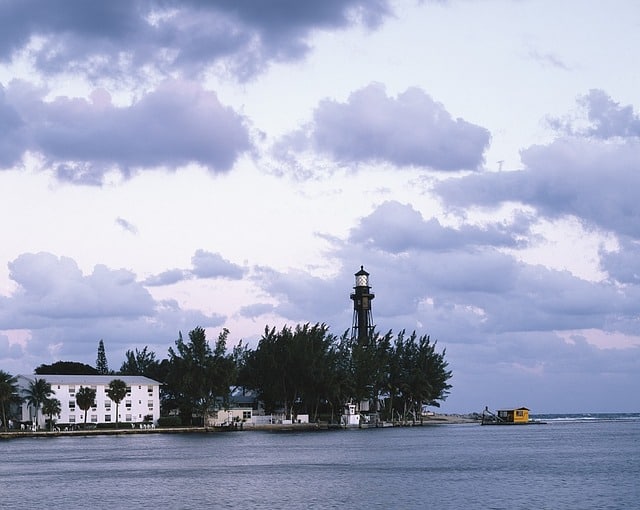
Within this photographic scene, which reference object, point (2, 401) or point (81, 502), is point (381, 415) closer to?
point (2, 401)

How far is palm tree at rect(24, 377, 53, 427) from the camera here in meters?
133

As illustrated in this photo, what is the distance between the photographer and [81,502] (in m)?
54.3

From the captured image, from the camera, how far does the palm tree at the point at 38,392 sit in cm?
13262

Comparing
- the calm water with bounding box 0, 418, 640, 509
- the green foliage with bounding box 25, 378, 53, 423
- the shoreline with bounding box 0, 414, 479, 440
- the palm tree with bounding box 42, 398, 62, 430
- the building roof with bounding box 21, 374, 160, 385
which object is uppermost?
the building roof with bounding box 21, 374, 160, 385

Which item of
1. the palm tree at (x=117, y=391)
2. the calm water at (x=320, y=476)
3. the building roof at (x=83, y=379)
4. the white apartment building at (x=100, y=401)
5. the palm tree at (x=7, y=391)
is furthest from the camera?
the building roof at (x=83, y=379)

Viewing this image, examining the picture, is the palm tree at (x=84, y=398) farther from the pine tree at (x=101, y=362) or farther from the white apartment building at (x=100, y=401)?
the pine tree at (x=101, y=362)

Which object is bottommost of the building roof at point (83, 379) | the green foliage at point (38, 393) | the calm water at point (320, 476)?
the calm water at point (320, 476)

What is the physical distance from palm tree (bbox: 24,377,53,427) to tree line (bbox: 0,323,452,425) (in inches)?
5.4

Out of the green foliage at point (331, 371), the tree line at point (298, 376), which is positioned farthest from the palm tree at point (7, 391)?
the green foliage at point (331, 371)

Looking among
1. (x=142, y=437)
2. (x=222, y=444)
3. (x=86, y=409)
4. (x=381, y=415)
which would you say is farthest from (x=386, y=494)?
(x=381, y=415)

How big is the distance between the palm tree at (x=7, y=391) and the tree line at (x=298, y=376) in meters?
0.15

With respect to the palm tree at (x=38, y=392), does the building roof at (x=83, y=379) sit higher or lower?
higher

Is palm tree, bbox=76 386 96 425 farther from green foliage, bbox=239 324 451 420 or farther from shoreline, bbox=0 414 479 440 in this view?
green foliage, bbox=239 324 451 420

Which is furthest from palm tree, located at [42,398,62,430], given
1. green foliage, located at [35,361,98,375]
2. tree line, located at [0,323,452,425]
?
green foliage, located at [35,361,98,375]
